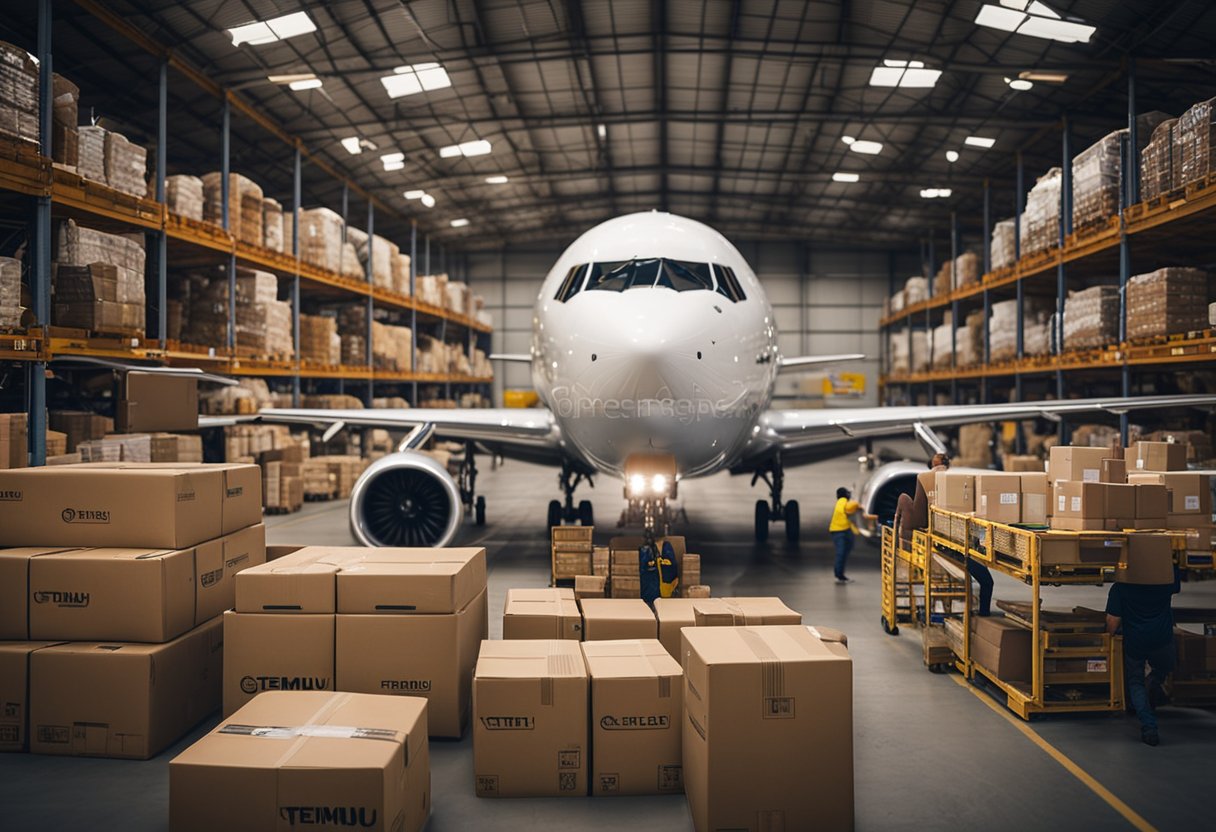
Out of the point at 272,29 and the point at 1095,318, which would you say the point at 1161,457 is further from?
the point at 272,29

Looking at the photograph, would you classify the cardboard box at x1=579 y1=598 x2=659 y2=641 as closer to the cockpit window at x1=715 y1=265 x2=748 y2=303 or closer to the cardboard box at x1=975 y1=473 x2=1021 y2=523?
the cardboard box at x1=975 y1=473 x2=1021 y2=523

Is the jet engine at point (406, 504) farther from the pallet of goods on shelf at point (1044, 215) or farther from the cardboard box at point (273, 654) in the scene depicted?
the pallet of goods on shelf at point (1044, 215)

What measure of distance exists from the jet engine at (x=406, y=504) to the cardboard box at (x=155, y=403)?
365cm

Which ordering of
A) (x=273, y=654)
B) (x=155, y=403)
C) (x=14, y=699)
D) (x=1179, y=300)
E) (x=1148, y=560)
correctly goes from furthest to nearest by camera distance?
(x=1179, y=300) → (x=155, y=403) → (x=1148, y=560) → (x=273, y=654) → (x=14, y=699)

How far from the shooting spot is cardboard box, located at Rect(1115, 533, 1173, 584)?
4992mm

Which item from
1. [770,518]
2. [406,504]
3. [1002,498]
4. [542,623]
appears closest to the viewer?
[542,623]

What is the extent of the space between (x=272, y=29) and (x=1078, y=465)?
1628cm

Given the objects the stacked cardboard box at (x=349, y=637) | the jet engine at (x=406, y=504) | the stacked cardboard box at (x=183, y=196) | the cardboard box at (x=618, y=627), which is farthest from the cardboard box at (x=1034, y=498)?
the stacked cardboard box at (x=183, y=196)

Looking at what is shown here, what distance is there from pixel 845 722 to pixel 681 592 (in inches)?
168

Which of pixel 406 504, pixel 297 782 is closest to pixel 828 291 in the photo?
pixel 406 504

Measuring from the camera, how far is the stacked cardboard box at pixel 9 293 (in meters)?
9.60

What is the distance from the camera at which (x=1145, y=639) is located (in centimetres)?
509

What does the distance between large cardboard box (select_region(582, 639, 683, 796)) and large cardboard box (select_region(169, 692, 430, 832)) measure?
1.03 metres

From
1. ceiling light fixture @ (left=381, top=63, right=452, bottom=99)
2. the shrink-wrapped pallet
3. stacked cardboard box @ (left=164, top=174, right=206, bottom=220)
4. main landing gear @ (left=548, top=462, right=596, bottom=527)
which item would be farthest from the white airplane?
ceiling light fixture @ (left=381, top=63, right=452, bottom=99)
